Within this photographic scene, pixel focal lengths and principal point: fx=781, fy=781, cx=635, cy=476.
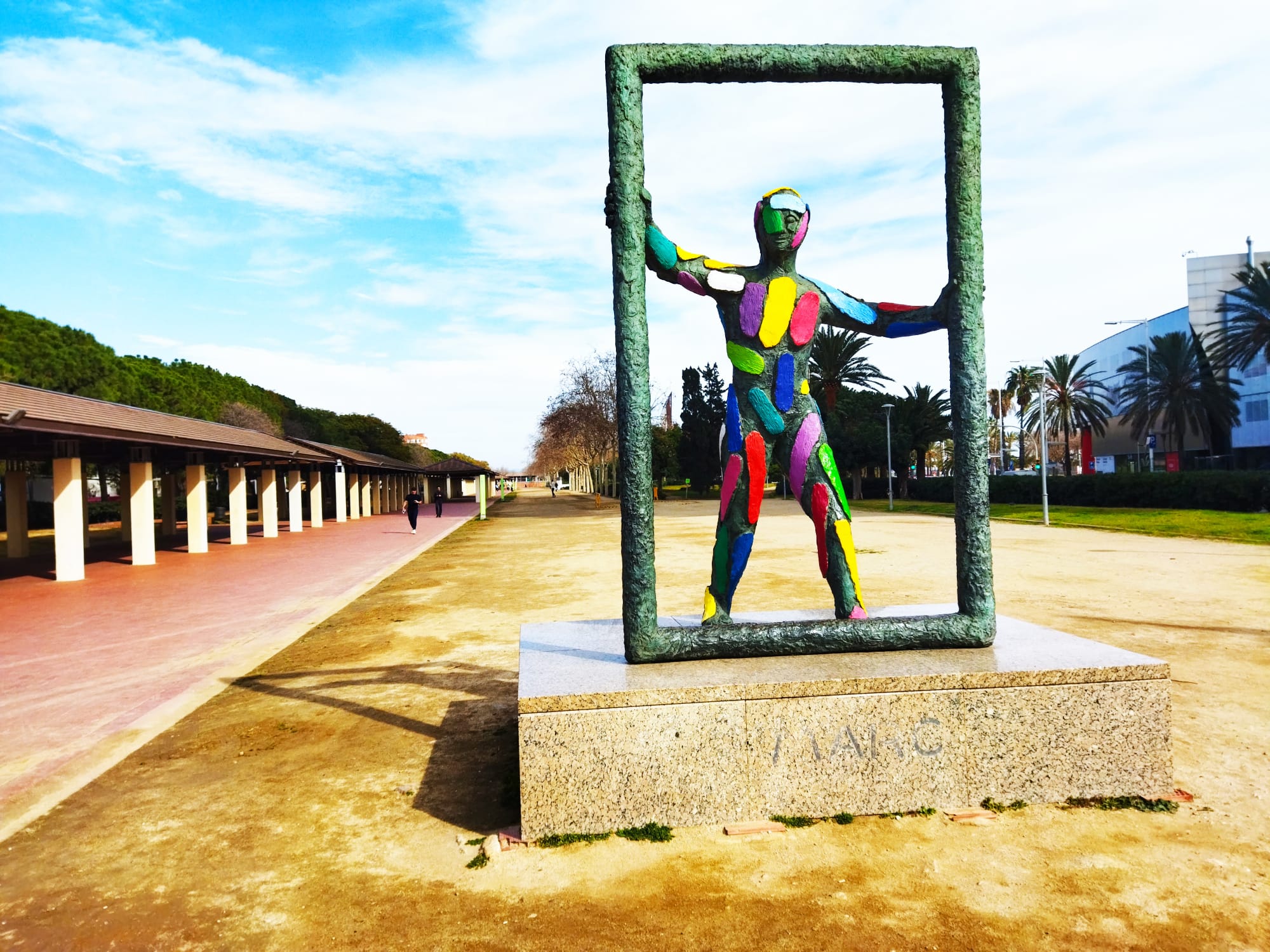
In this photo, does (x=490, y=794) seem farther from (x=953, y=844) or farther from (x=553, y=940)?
(x=953, y=844)

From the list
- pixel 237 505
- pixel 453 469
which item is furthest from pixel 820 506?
pixel 453 469

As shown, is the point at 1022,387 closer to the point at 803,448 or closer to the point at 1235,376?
the point at 1235,376

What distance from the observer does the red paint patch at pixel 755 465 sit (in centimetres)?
456

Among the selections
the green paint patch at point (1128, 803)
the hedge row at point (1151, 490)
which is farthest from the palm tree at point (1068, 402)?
the green paint patch at point (1128, 803)

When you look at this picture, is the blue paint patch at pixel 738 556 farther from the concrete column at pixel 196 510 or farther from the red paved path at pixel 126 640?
the concrete column at pixel 196 510

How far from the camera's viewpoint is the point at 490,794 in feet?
13.9

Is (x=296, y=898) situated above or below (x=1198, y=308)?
below

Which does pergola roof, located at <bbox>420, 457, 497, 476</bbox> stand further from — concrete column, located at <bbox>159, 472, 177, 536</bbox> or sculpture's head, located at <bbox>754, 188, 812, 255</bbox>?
sculpture's head, located at <bbox>754, 188, 812, 255</bbox>

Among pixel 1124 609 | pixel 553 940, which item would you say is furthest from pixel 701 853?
pixel 1124 609

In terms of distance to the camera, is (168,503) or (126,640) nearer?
(126,640)

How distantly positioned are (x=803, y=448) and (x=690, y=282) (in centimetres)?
118

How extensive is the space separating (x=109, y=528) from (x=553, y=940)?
109 ft

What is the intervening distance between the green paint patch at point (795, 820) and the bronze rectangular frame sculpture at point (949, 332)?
0.90 m

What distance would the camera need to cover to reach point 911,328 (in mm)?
4758
